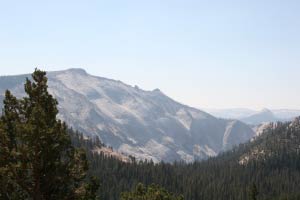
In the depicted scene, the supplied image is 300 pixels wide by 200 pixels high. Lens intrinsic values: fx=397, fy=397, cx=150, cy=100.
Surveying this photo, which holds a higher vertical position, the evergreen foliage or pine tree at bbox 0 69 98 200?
pine tree at bbox 0 69 98 200

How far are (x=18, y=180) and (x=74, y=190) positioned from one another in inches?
163

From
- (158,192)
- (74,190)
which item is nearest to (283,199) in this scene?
(158,192)

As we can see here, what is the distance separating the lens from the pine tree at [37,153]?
83.5 ft

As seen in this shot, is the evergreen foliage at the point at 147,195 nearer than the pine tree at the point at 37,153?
No

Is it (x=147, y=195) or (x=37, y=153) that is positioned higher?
(x=37, y=153)

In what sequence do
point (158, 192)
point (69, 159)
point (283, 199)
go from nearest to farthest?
point (69, 159) < point (158, 192) < point (283, 199)

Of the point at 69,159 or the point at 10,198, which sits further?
the point at 69,159

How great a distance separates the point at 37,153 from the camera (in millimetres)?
25344

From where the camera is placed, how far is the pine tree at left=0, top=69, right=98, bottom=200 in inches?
1001

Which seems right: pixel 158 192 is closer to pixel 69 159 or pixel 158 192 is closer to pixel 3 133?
pixel 69 159

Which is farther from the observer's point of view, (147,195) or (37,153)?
(147,195)

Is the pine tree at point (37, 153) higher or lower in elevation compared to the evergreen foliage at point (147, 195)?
higher

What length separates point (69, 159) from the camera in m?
28.5

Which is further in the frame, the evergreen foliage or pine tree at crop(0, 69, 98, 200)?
the evergreen foliage
